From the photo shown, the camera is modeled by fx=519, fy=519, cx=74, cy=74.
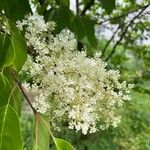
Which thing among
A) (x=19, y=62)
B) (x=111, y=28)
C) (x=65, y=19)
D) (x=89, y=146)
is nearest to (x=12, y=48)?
(x=19, y=62)

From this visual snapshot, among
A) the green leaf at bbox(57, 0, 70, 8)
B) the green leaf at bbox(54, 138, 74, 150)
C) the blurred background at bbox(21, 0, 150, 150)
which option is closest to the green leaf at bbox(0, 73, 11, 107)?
the green leaf at bbox(54, 138, 74, 150)

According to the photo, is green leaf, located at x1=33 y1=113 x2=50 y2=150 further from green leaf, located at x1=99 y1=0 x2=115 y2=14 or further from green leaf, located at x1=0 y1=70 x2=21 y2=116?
green leaf, located at x1=99 y1=0 x2=115 y2=14

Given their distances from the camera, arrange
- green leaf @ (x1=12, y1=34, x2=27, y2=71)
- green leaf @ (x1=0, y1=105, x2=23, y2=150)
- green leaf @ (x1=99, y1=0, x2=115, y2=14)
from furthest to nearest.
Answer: green leaf @ (x1=99, y1=0, x2=115, y2=14), green leaf @ (x1=12, y1=34, x2=27, y2=71), green leaf @ (x1=0, y1=105, x2=23, y2=150)

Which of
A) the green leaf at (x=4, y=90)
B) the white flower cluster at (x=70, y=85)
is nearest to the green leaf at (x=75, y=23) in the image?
the white flower cluster at (x=70, y=85)

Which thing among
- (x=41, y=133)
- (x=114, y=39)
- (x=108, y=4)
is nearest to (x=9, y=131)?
(x=41, y=133)

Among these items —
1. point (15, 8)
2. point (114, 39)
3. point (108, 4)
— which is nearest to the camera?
point (15, 8)

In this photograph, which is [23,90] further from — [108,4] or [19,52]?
[108,4]
